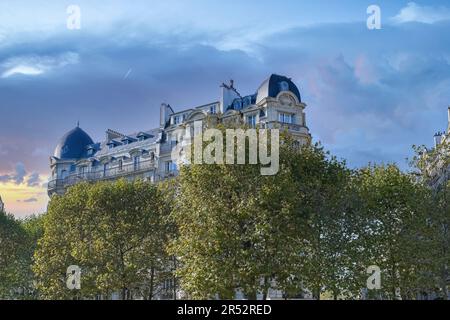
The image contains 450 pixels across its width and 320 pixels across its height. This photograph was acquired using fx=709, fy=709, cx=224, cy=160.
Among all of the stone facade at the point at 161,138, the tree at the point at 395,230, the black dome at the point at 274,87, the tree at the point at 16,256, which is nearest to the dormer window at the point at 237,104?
the stone facade at the point at 161,138

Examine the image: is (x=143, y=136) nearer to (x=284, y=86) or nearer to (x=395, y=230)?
(x=284, y=86)

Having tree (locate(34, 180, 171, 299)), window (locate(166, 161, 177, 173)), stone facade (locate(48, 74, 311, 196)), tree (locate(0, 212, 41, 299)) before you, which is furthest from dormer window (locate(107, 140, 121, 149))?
tree (locate(34, 180, 171, 299))

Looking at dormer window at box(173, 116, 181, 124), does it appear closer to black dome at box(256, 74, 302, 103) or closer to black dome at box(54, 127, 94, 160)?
black dome at box(256, 74, 302, 103)

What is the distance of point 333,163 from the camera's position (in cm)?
4712

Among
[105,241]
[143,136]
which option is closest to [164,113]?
[143,136]

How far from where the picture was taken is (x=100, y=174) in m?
87.9

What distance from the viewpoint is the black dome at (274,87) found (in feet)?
231

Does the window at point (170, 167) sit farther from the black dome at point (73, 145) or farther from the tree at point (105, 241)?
the tree at point (105, 241)

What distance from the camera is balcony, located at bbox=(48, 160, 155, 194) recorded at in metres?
82.5

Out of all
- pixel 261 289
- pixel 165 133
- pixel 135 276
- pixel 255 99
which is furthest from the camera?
pixel 165 133

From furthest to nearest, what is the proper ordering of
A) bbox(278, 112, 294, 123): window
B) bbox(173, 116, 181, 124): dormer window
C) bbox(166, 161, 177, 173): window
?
bbox(173, 116, 181, 124): dormer window → bbox(166, 161, 177, 173): window → bbox(278, 112, 294, 123): window
